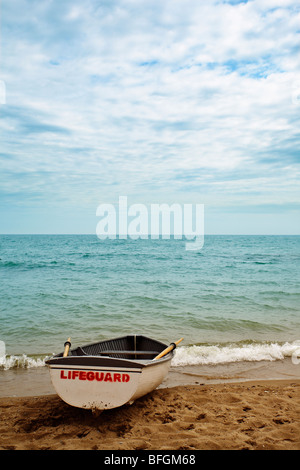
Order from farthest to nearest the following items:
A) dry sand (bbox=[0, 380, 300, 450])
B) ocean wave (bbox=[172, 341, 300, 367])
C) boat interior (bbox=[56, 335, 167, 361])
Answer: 1. ocean wave (bbox=[172, 341, 300, 367])
2. boat interior (bbox=[56, 335, 167, 361])
3. dry sand (bbox=[0, 380, 300, 450])

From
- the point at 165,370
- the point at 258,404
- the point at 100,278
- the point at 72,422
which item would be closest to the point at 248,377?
the point at 258,404

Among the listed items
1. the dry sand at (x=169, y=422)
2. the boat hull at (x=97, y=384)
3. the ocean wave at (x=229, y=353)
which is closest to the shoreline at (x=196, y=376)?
the ocean wave at (x=229, y=353)

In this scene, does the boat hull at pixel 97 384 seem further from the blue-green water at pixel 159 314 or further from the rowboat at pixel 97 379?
the blue-green water at pixel 159 314

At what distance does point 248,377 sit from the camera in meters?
7.44

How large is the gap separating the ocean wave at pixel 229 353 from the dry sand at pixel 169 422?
183cm

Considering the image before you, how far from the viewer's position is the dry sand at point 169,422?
4.44 m

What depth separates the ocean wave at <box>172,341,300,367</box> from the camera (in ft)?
27.3

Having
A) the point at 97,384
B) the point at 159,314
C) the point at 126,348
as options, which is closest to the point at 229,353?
the point at 126,348

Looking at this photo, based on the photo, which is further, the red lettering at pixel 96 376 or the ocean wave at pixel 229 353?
the ocean wave at pixel 229 353

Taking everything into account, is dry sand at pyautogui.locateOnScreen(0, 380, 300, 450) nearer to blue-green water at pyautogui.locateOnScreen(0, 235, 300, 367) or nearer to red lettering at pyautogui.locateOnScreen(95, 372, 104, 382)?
red lettering at pyautogui.locateOnScreen(95, 372, 104, 382)

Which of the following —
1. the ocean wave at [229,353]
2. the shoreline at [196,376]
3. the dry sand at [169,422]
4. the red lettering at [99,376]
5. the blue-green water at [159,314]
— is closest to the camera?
the dry sand at [169,422]

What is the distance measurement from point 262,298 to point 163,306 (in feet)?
16.1

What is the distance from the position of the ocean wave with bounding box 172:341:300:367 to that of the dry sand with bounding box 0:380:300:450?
183 cm

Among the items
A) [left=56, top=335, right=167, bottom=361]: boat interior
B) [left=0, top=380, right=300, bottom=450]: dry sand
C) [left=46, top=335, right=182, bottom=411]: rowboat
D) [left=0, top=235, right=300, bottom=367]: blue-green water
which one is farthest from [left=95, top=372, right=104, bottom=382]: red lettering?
[left=0, top=235, right=300, bottom=367]: blue-green water
